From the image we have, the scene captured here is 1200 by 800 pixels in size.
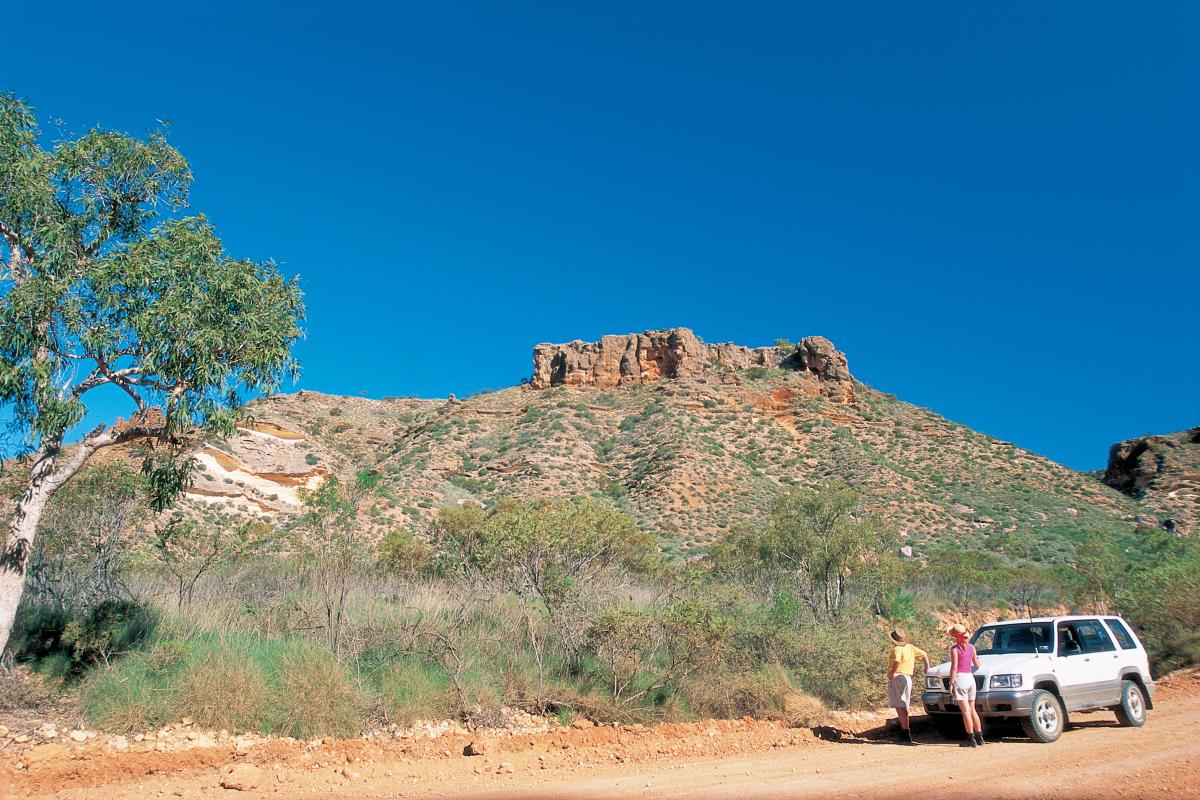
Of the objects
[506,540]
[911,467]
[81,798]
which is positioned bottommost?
[81,798]

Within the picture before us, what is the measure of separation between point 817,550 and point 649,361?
155 ft

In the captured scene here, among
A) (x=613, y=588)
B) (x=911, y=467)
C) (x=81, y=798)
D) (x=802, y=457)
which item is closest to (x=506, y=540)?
(x=613, y=588)

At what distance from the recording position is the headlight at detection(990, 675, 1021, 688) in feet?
30.8

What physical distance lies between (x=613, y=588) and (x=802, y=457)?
39.5m

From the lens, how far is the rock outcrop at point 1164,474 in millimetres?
46844

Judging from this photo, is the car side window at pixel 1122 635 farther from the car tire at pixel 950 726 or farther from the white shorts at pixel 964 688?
the white shorts at pixel 964 688

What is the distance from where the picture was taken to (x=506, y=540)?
1188cm

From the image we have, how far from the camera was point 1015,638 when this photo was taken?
10.5 metres

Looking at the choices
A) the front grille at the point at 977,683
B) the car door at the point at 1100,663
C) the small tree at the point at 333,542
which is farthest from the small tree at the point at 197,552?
the car door at the point at 1100,663

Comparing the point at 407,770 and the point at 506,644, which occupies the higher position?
the point at 506,644

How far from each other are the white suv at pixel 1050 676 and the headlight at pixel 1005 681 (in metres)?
0.01

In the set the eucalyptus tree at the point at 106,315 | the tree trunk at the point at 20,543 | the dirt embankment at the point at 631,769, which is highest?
the eucalyptus tree at the point at 106,315

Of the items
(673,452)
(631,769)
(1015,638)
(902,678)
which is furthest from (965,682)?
(673,452)

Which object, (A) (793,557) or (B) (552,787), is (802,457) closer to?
(A) (793,557)
